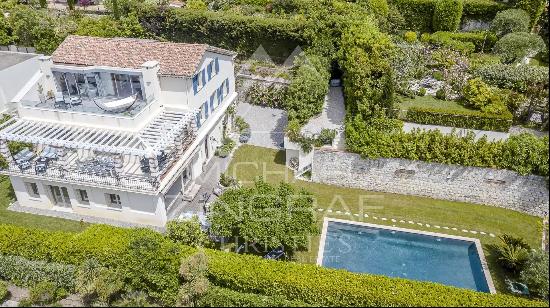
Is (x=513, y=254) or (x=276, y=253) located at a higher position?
(x=513, y=254)

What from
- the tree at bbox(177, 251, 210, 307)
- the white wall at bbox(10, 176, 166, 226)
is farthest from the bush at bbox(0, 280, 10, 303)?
the tree at bbox(177, 251, 210, 307)

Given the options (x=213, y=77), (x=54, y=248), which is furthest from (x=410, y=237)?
(x=54, y=248)

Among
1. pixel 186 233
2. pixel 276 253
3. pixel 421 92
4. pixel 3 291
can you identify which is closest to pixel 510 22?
pixel 421 92

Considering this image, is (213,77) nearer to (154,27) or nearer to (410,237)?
(410,237)

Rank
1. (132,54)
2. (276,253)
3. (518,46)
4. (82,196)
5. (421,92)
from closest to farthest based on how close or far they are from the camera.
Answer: (276,253)
(82,196)
(132,54)
(421,92)
(518,46)

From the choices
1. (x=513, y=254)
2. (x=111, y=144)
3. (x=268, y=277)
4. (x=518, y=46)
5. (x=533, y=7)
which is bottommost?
(x=513, y=254)

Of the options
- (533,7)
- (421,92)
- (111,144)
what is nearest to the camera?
(111,144)

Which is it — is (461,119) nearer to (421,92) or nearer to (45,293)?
(421,92)
